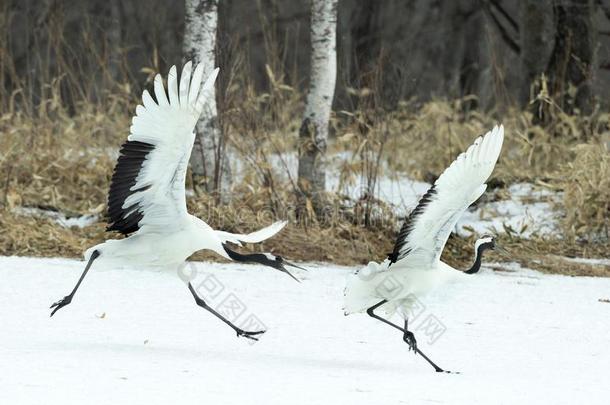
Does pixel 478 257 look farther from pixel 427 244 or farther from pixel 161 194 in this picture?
pixel 161 194

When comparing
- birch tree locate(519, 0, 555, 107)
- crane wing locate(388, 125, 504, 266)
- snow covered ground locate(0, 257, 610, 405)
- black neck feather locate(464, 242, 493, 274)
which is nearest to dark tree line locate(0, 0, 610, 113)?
birch tree locate(519, 0, 555, 107)

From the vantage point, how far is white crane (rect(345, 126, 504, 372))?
18.2 ft

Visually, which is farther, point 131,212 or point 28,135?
point 28,135

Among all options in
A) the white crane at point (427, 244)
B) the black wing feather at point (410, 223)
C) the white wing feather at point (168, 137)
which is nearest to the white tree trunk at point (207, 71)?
the white wing feather at point (168, 137)

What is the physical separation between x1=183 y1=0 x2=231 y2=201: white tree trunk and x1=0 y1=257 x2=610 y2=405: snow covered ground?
117 centimetres

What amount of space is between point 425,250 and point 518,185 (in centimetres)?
564

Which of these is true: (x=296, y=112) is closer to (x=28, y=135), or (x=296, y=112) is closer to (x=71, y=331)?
(x=28, y=135)

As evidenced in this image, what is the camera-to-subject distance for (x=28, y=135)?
10.9m

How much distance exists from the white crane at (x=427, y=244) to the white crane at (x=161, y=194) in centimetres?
52

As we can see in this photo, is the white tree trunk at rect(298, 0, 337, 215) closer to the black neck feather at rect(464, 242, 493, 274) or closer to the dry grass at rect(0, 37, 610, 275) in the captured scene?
the dry grass at rect(0, 37, 610, 275)

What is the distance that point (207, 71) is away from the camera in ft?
31.4

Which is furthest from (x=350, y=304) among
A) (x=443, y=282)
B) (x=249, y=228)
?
(x=249, y=228)

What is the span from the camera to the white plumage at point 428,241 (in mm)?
5535

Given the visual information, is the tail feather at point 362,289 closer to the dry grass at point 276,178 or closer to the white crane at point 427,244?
the white crane at point 427,244
